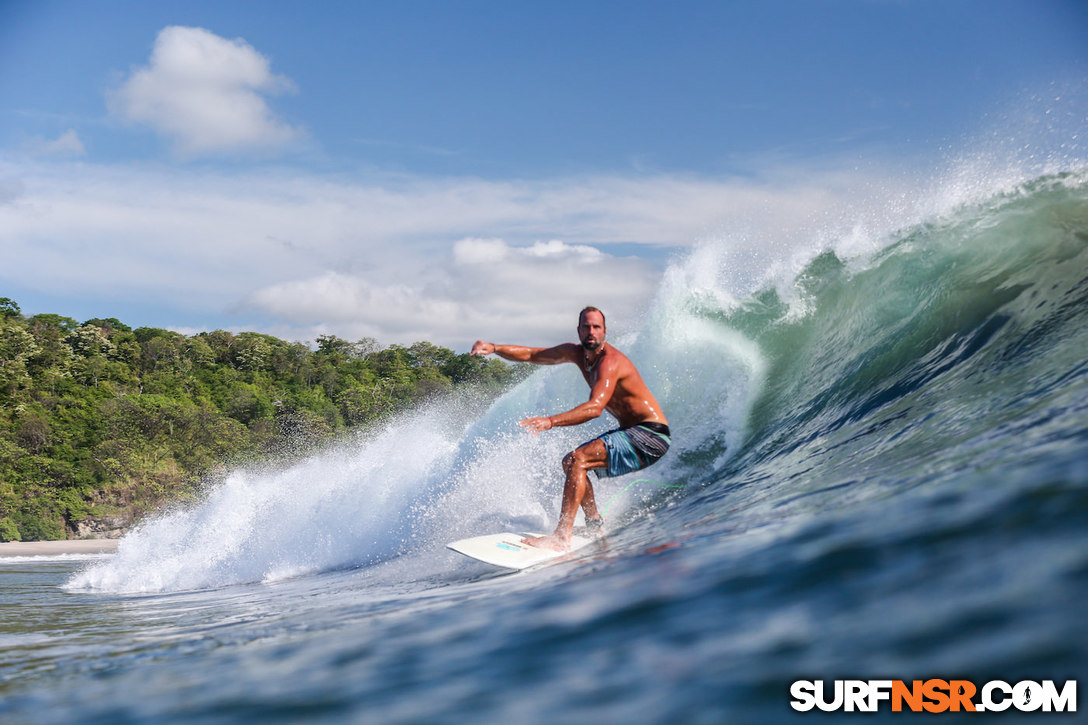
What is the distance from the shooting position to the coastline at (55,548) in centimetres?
3277

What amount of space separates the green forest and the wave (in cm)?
3828

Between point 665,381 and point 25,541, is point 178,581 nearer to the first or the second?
point 665,381

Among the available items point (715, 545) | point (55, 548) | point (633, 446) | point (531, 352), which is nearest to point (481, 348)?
point (531, 352)

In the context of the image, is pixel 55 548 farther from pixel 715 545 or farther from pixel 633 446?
pixel 715 545

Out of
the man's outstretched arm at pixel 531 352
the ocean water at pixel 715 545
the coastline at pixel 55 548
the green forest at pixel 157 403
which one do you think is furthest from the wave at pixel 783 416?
the green forest at pixel 157 403

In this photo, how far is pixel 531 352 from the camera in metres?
6.96

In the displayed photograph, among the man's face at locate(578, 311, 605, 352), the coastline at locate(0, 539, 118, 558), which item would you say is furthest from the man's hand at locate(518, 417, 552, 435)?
the coastline at locate(0, 539, 118, 558)

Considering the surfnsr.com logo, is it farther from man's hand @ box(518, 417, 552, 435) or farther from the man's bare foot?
the man's bare foot

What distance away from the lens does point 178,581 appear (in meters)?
9.62

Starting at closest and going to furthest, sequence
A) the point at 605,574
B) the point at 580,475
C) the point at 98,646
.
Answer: the point at 605,574 < the point at 98,646 < the point at 580,475

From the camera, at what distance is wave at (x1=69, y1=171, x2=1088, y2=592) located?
4.58m

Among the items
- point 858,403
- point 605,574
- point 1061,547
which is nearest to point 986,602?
point 1061,547

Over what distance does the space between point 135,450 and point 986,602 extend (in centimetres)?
5556

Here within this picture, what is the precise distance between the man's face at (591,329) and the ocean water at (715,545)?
1.53m
